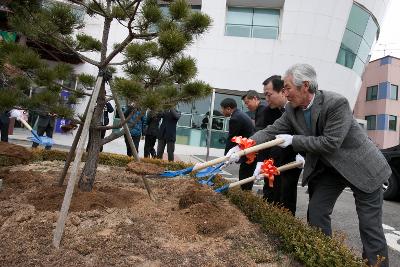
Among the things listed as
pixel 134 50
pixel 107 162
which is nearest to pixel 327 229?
pixel 134 50

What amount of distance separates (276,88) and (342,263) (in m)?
→ 2.03

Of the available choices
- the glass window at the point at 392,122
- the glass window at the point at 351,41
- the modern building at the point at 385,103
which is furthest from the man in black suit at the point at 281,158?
the glass window at the point at 392,122

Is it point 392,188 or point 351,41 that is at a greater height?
point 351,41

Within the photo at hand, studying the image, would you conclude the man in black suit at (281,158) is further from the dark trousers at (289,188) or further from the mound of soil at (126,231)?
the mound of soil at (126,231)

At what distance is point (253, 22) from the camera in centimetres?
1566

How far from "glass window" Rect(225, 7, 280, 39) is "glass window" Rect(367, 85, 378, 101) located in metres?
Result: 16.6

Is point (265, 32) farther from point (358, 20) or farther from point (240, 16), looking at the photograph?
point (358, 20)

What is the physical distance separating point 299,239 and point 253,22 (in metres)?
14.2

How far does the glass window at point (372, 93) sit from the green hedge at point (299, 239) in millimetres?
28483

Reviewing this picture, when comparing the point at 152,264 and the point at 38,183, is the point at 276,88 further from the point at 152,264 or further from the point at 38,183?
the point at 38,183

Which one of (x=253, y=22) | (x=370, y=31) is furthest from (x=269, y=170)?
(x=370, y=31)

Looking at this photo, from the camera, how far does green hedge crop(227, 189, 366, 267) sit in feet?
7.32

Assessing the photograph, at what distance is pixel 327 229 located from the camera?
107 inches

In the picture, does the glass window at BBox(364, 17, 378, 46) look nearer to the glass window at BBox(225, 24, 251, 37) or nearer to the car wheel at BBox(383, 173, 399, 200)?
the glass window at BBox(225, 24, 251, 37)
